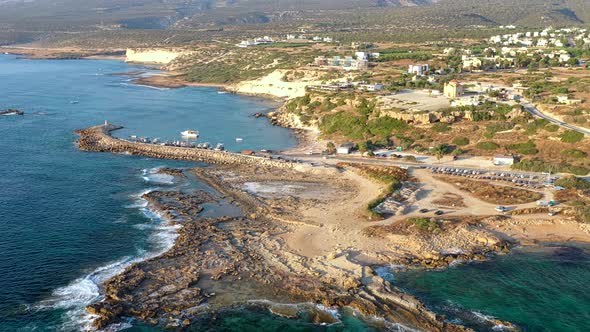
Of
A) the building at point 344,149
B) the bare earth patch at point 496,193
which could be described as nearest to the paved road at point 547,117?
the bare earth patch at point 496,193

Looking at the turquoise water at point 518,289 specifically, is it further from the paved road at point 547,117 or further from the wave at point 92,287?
the paved road at point 547,117

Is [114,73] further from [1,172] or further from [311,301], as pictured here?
[311,301]

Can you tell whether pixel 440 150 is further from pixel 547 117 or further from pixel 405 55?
pixel 405 55

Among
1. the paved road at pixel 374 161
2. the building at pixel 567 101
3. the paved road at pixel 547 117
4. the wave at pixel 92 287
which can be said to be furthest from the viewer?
the building at pixel 567 101

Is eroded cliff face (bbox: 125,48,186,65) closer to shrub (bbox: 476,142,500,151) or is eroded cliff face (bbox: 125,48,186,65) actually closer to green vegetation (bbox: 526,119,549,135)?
shrub (bbox: 476,142,500,151)

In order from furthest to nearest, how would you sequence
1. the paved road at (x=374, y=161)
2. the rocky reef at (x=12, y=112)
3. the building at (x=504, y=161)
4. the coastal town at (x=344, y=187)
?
the rocky reef at (x=12, y=112)
the building at (x=504, y=161)
the paved road at (x=374, y=161)
the coastal town at (x=344, y=187)

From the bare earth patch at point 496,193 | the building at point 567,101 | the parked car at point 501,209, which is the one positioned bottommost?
the parked car at point 501,209

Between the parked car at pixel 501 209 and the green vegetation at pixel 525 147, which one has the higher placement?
the green vegetation at pixel 525 147

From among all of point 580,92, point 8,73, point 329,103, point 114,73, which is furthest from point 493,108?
point 8,73
